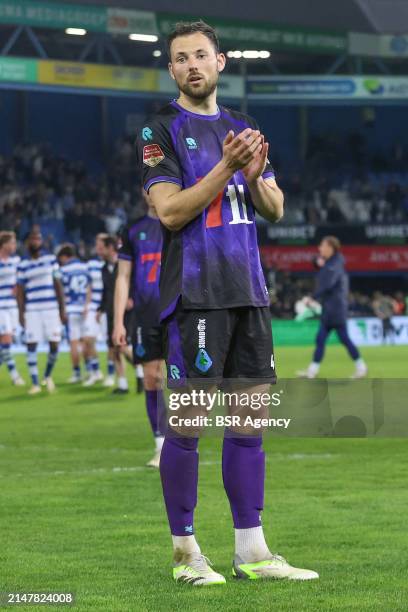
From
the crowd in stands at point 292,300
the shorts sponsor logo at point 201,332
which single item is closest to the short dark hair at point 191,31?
the shorts sponsor logo at point 201,332

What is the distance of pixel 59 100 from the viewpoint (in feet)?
149

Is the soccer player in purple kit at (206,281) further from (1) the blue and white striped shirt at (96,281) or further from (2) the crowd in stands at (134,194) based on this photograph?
(2) the crowd in stands at (134,194)

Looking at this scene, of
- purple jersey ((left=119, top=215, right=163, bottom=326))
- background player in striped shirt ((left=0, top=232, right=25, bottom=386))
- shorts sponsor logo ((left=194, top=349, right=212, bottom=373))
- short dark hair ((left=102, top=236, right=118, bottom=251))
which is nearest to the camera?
shorts sponsor logo ((left=194, top=349, right=212, bottom=373))

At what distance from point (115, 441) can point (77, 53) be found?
32.5 m

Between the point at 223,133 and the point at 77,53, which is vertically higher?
the point at 77,53

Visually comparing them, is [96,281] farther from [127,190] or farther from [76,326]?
[127,190]

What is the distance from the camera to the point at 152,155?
4.75 metres

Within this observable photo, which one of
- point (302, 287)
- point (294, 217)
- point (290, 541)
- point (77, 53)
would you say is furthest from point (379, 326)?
point (290, 541)

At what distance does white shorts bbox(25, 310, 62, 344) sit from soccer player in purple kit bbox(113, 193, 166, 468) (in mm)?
8528

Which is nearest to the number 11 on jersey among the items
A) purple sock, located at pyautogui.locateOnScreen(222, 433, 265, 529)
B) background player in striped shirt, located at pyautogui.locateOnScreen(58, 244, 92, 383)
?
purple sock, located at pyautogui.locateOnScreen(222, 433, 265, 529)

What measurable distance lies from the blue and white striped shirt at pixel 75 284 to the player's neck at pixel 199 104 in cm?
1449

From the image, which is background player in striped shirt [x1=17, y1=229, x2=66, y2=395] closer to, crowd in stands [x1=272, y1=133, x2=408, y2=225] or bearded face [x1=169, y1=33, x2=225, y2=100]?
bearded face [x1=169, y1=33, x2=225, y2=100]

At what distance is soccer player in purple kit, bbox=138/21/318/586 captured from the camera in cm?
469

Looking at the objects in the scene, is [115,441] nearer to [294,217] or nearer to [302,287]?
[302,287]
